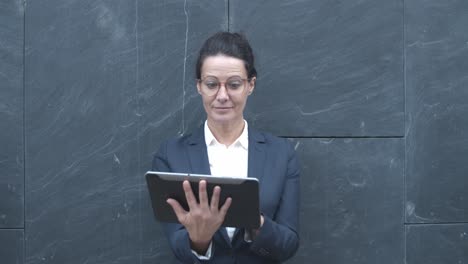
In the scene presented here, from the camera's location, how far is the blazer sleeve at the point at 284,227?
317 centimetres

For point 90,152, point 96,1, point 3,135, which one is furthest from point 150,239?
point 96,1

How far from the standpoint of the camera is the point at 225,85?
337 cm

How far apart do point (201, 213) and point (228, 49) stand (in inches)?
35.9

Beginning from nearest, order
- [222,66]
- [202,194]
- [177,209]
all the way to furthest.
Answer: [202,194] < [177,209] < [222,66]

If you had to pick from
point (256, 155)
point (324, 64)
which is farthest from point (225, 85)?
point (324, 64)

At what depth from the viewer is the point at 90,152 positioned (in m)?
4.18

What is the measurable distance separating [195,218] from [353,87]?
1.69m

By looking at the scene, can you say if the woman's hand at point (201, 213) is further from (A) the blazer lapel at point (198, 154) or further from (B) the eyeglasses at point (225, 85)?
(B) the eyeglasses at point (225, 85)

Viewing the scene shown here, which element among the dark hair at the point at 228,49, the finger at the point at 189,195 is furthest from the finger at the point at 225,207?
the dark hair at the point at 228,49

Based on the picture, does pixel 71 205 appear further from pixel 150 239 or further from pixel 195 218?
pixel 195 218

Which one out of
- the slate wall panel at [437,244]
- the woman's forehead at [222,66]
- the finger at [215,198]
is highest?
the woman's forehead at [222,66]

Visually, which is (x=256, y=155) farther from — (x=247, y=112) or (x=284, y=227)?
(x=247, y=112)

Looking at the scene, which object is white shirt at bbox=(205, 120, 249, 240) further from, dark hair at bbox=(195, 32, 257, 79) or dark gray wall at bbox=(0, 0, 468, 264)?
dark gray wall at bbox=(0, 0, 468, 264)

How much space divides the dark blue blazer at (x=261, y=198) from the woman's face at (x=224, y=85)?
22 centimetres
